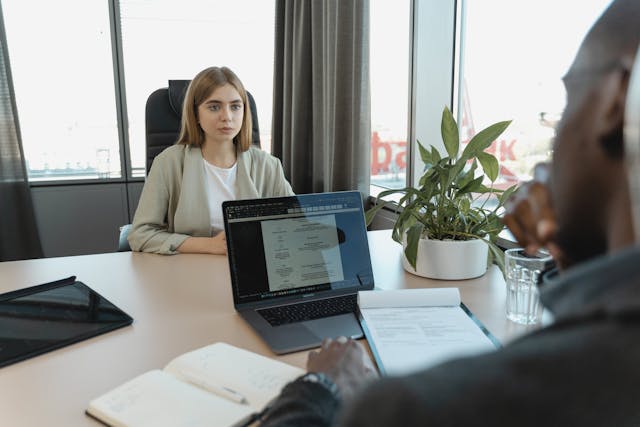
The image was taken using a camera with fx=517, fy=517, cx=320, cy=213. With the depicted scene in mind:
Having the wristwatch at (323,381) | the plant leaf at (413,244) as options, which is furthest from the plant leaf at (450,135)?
the wristwatch at (323,381)

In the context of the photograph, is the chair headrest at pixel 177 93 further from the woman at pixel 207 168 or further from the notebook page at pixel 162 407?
the notebook page at pixel 162 407

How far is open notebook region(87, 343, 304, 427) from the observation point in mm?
673

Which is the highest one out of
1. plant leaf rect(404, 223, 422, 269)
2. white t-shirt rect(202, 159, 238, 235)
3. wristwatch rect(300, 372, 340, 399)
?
white t-shirt rect(202, 159, 238, 235)

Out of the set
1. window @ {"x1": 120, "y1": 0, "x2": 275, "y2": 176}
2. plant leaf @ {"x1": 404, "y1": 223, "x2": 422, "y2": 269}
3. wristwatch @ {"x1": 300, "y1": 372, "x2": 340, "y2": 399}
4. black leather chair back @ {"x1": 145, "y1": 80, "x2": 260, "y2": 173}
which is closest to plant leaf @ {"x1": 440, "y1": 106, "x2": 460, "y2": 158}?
plant leaf @ {"x1": 404, "y1": 223, "x2": 422, "y2": 269}

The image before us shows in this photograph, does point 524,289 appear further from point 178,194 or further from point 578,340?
point 178,194

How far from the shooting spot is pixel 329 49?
8.05 feet

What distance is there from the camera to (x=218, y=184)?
1.98m

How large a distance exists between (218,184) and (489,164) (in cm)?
109

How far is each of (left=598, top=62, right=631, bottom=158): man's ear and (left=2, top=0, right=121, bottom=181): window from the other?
321cm

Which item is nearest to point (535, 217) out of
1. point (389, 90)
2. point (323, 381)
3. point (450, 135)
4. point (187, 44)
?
point (323, 381)

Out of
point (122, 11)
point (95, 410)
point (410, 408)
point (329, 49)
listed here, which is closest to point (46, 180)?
point (122, 11)

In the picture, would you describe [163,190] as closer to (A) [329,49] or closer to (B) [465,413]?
(A) [329,49]

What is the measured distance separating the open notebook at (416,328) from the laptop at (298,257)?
66mm

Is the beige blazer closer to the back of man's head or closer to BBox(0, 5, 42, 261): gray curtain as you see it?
the back of man's head
